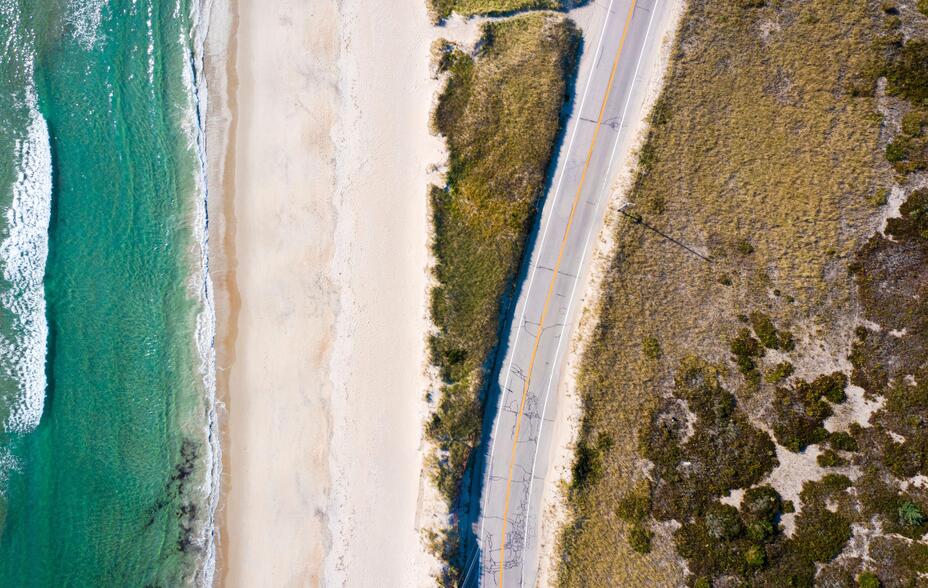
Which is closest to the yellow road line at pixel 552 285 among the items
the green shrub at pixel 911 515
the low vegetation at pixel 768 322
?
the low vegetation at pixel 768 322

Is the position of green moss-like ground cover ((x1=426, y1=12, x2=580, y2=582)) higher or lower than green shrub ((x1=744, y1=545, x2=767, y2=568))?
higher

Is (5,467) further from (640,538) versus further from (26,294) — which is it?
(640,538)

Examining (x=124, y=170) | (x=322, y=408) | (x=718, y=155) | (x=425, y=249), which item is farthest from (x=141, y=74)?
(x=718, y=155)

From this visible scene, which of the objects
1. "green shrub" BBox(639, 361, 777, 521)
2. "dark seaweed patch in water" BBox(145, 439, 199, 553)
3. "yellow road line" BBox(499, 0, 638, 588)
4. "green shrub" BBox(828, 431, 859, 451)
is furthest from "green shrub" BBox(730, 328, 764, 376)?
"dark seaweed patch in water" BBox(145, 439, 199, 553)

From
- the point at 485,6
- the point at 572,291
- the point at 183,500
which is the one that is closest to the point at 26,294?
the point at 183,500

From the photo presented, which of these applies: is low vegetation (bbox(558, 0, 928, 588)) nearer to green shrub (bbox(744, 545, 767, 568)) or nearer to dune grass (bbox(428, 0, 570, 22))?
green shrub (bbox(744, 545, 767, 568))

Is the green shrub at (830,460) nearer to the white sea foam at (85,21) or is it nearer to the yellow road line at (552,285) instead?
the yellow road line at (552,285)
